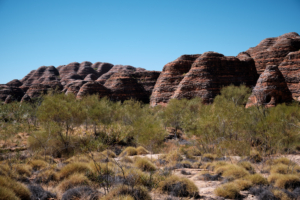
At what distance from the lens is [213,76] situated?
46438 mm

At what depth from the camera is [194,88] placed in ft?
151

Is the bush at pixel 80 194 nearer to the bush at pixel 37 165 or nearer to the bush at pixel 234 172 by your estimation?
the bush at pixel 37 165

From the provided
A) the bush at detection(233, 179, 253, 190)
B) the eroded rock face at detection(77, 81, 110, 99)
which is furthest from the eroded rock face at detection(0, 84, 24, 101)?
the bush at detection(233, 179, 253, 190)

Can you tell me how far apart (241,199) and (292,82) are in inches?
1682

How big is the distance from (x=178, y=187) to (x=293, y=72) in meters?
45.3

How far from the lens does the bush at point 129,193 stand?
23.1 feet

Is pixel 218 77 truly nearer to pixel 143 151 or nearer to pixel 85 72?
pixel 143 151

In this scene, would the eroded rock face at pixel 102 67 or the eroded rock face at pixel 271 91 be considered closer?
the eroded rock face at pixel 271 91

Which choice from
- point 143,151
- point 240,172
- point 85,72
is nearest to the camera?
point 240,172

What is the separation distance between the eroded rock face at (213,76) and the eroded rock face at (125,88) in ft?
49.7

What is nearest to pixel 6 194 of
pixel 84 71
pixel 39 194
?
pixel 39 194

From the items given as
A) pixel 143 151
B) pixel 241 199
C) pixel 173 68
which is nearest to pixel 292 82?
pixel 173 68

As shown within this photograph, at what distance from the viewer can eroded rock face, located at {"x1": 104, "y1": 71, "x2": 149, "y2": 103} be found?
56922 millimetres

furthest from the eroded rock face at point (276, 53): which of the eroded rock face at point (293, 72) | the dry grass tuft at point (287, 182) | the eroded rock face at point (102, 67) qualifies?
the eroded rock face at point (102, 67)
